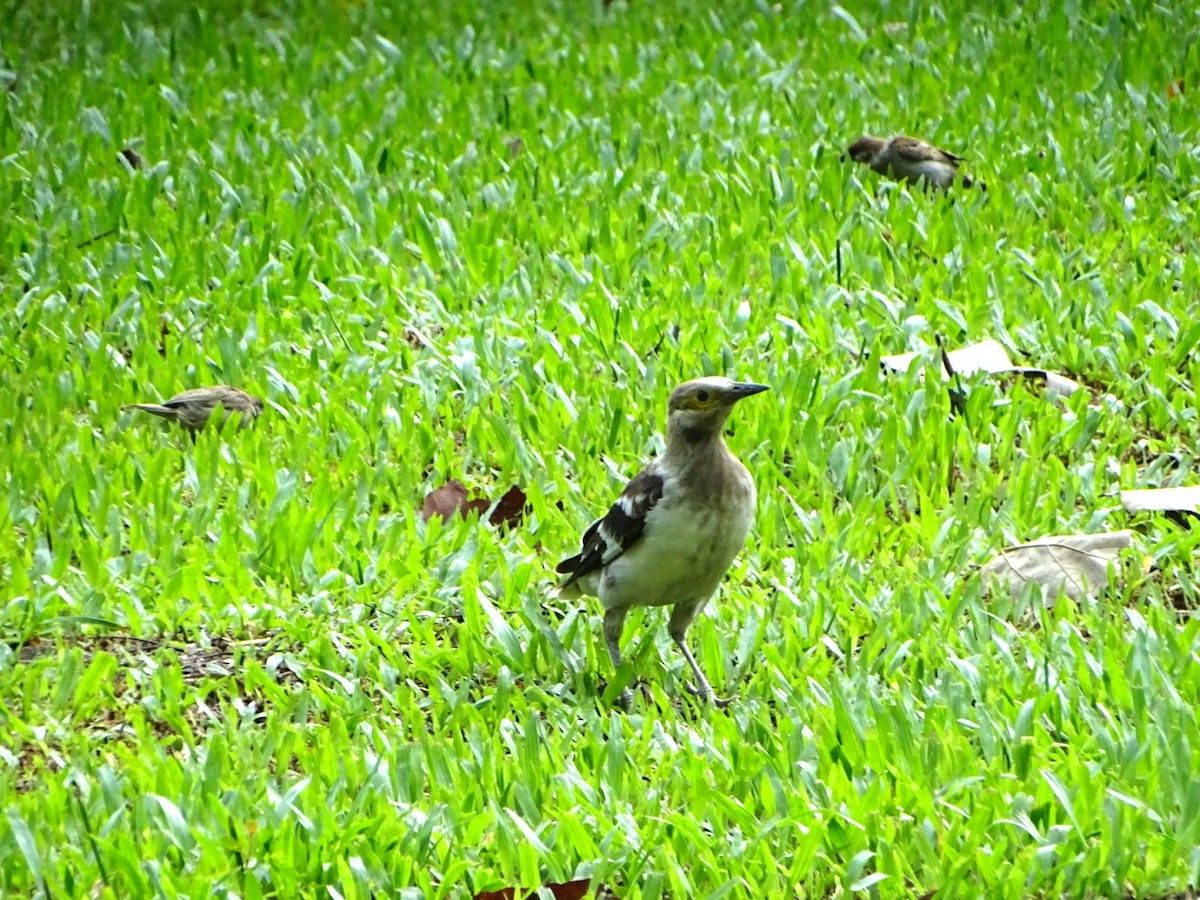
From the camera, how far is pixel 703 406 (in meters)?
4.60

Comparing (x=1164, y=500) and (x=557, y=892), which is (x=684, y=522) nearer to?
(x=557, y=892)

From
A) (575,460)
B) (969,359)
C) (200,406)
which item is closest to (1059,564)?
(969,359)

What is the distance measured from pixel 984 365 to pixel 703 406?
7.18ft

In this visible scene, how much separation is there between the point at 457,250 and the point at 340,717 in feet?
12.2

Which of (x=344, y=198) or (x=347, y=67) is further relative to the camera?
(x=347, y=67)

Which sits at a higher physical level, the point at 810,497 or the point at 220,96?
the point at 220,96

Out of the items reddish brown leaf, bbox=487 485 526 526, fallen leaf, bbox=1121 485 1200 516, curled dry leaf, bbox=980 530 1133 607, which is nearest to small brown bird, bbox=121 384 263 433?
reddish brown leaf, bbox=487 485 526 526

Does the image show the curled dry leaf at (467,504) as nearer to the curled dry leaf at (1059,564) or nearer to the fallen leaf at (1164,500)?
the curled dry leaf at (1059,564)

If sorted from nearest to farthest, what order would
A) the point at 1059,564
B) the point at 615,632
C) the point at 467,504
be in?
1. the point at 615,632
2. the point at 1059,564
3. the point at 467,504

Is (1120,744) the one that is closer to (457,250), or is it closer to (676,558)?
(676,558)

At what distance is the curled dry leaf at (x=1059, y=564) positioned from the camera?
196 inches

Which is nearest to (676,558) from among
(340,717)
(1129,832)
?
(340,717)

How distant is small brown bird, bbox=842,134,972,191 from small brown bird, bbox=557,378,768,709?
4.02 meters

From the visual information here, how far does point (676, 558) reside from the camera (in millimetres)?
4496
